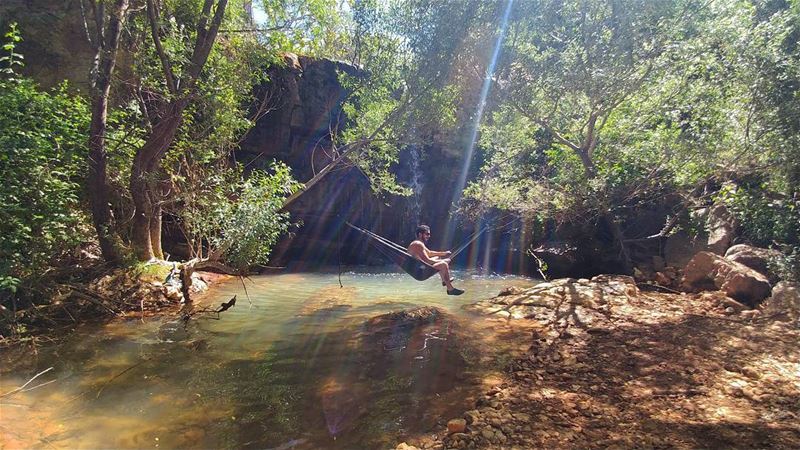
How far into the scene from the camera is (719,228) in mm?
8117

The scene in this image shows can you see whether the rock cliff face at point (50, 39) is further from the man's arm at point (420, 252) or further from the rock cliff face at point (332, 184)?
the man's arm at point (420, 252)

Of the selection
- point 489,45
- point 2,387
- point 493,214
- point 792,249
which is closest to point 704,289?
point 792,249

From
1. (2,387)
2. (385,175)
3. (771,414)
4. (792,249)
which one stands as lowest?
(2,387)

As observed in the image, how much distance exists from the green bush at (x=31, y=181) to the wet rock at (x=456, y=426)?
153 inches

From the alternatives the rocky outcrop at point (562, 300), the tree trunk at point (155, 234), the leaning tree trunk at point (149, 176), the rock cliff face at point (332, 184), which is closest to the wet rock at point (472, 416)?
the rocky outcrop at point (562, 300)

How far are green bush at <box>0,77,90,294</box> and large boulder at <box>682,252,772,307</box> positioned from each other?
8.21 meters

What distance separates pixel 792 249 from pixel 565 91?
14.2 feet

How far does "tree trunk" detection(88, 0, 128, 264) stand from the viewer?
222 inches

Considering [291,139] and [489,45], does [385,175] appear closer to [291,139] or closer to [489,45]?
[489,45]

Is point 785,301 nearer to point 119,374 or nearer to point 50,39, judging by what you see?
point 119,374

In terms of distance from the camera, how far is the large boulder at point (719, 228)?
788 cm

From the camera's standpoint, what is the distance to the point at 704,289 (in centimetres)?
657

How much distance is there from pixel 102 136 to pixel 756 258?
9.77 m

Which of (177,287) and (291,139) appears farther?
(291,139)
